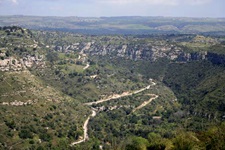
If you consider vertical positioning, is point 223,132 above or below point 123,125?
above

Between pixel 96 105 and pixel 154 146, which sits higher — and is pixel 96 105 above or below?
below

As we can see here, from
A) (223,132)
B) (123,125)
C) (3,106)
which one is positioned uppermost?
(223,132)

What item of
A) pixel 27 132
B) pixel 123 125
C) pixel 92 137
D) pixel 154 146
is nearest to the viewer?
pixel 154 146

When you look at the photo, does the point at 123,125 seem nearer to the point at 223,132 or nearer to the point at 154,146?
the point at 154,146

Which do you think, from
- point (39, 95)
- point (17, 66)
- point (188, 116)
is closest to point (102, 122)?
point (39, 95)

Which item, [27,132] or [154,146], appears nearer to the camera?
[154,146]

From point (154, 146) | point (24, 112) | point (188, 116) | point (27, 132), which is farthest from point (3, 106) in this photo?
point (188, 116)

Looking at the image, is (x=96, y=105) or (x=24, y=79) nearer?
(x=24, y=79)

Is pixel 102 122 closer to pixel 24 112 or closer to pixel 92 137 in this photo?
pixel 92 137

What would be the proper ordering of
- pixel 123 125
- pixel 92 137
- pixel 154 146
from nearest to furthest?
pixel 154 146 → pixel 92 137 → pixel 123 125
